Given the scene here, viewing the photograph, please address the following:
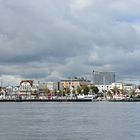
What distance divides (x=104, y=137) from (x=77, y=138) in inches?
113

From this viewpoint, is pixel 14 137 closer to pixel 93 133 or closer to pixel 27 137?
pixel 27 137

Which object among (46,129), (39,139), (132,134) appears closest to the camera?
(39,139)

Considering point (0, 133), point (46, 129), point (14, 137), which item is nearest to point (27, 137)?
point (14, 137)

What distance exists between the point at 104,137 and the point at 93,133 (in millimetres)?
4164

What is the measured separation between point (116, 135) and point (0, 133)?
41.2 feet

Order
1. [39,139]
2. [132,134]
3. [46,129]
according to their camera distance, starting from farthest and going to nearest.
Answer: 1. [46,129]
2. [132,134]
3. [39,139]

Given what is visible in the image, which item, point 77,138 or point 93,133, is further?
point 93,133

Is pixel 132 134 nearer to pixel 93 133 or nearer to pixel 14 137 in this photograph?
pixel 93 133

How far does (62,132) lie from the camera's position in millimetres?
54875

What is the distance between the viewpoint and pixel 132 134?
2034 inches

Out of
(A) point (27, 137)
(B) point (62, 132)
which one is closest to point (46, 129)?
(B) point (62, 132)

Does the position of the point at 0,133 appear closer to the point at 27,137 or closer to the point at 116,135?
the point at 27,137

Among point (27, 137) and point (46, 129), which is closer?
point (27, 137)

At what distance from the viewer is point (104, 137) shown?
4934cm
